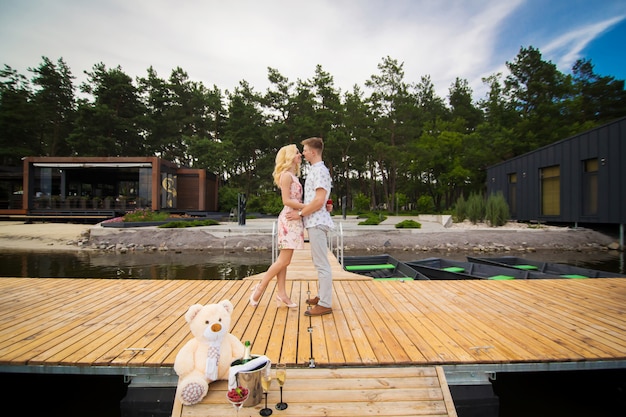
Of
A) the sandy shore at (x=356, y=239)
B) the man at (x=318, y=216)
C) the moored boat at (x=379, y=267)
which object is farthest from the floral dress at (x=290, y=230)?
the sandy shore at (x=356, y=239)

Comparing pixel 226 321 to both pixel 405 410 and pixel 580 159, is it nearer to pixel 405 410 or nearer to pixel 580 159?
pixel 405 410

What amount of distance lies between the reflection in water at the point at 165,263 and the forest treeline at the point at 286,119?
1527cm

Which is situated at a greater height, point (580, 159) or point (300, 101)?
point (300, 101)

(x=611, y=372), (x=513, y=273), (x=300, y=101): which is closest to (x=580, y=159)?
(x=513, y=273)

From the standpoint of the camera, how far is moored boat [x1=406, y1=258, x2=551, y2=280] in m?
6.30

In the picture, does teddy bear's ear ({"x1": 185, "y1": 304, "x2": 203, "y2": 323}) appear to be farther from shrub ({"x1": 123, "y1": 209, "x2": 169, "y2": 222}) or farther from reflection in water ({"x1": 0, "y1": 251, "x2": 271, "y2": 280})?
shrub ({"x1": 123, "y1": 209, "x2": 169, "y2": 222})

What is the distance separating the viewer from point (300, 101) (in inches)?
1359

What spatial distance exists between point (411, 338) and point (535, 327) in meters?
1.33

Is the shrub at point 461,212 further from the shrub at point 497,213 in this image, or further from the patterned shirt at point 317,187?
the patterned shirt at point 317,187

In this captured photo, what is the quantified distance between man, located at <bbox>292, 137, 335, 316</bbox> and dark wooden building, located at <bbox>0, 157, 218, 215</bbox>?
77.2 ft

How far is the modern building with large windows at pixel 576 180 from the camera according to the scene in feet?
46.1

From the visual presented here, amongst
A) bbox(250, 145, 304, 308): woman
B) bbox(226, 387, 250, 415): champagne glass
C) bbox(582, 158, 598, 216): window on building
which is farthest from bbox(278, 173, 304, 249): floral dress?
bbox(582, 158, 598, 216): window on building

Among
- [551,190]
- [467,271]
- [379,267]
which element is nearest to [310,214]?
[379,267]

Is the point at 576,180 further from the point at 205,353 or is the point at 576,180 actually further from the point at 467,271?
the point at 205,353
